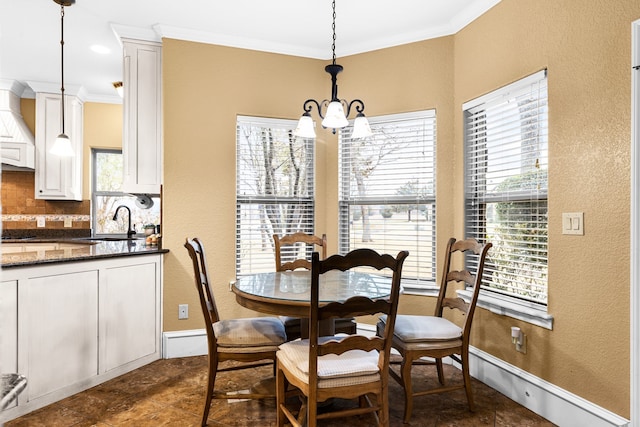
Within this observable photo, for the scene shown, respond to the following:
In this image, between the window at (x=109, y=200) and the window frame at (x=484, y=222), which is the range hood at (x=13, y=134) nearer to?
the window at (x=109, y=200)

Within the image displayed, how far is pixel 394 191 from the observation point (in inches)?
143

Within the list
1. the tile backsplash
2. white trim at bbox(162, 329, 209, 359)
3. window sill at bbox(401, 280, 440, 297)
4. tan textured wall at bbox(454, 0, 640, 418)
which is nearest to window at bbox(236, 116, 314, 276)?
white trim at bbox(162, 329, 209, 359)

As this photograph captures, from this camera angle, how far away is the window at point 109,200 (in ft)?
17.0

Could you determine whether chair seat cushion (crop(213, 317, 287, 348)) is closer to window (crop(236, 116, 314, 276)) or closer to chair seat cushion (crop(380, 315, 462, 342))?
chair seat cushion (crop(380, 315, 462, 342))

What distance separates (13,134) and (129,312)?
2981mm

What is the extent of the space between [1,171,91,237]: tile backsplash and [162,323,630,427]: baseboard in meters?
2.55

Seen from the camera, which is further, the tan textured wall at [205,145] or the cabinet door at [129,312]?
the tan textured wall at [205,145]

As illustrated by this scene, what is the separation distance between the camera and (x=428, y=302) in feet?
11.3

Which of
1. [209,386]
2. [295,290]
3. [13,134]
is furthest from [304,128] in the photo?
[13,134]

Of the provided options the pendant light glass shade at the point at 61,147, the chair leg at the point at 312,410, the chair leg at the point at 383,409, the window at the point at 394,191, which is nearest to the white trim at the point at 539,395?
the window at the point at 394,191

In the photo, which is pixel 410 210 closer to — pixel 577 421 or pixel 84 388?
pixel 577 421

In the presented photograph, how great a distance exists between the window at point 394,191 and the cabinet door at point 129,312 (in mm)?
1682

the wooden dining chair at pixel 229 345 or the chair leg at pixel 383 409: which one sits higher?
the wooden dining chair at pixel 229 345

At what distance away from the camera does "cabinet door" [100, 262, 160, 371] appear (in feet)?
9.79
